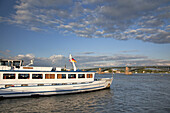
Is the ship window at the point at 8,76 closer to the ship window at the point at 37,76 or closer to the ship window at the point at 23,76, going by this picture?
the ship window at the point at 23,76

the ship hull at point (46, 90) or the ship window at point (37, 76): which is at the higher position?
the ship window at point (37, 76)

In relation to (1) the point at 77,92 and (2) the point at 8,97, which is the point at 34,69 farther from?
(1) the point at 77,92

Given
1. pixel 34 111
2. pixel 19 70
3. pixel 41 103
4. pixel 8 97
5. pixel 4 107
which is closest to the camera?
pixel 34 111

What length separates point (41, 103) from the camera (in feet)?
61.1

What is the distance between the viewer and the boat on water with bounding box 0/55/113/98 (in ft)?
67.6

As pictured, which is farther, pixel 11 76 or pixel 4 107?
pixel 11 76

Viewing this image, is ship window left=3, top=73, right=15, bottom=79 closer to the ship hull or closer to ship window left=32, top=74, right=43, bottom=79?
the ship hull

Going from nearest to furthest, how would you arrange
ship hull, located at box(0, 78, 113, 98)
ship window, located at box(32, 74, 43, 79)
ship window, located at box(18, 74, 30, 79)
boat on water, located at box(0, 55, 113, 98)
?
ship hull, located at box(0, 78, 113, 98)
boat on water, located at box(0, 55, 113, 98)
ship window, located at box(18, 74, 30, 79)
ship window, located at box(32, 74, 43, 79)

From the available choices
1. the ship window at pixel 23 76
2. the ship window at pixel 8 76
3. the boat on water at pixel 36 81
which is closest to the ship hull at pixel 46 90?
the boat on water at pixel 36 81

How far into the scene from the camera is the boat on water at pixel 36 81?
20.6 metres

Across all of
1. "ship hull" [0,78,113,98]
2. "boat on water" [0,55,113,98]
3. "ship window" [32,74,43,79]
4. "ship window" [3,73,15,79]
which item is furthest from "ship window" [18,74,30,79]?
"ship hull" [0,78,113,98]

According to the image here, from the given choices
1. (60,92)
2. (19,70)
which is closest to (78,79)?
(60,92)

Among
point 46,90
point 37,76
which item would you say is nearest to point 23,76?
point 37,76

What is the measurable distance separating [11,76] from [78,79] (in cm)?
1139
